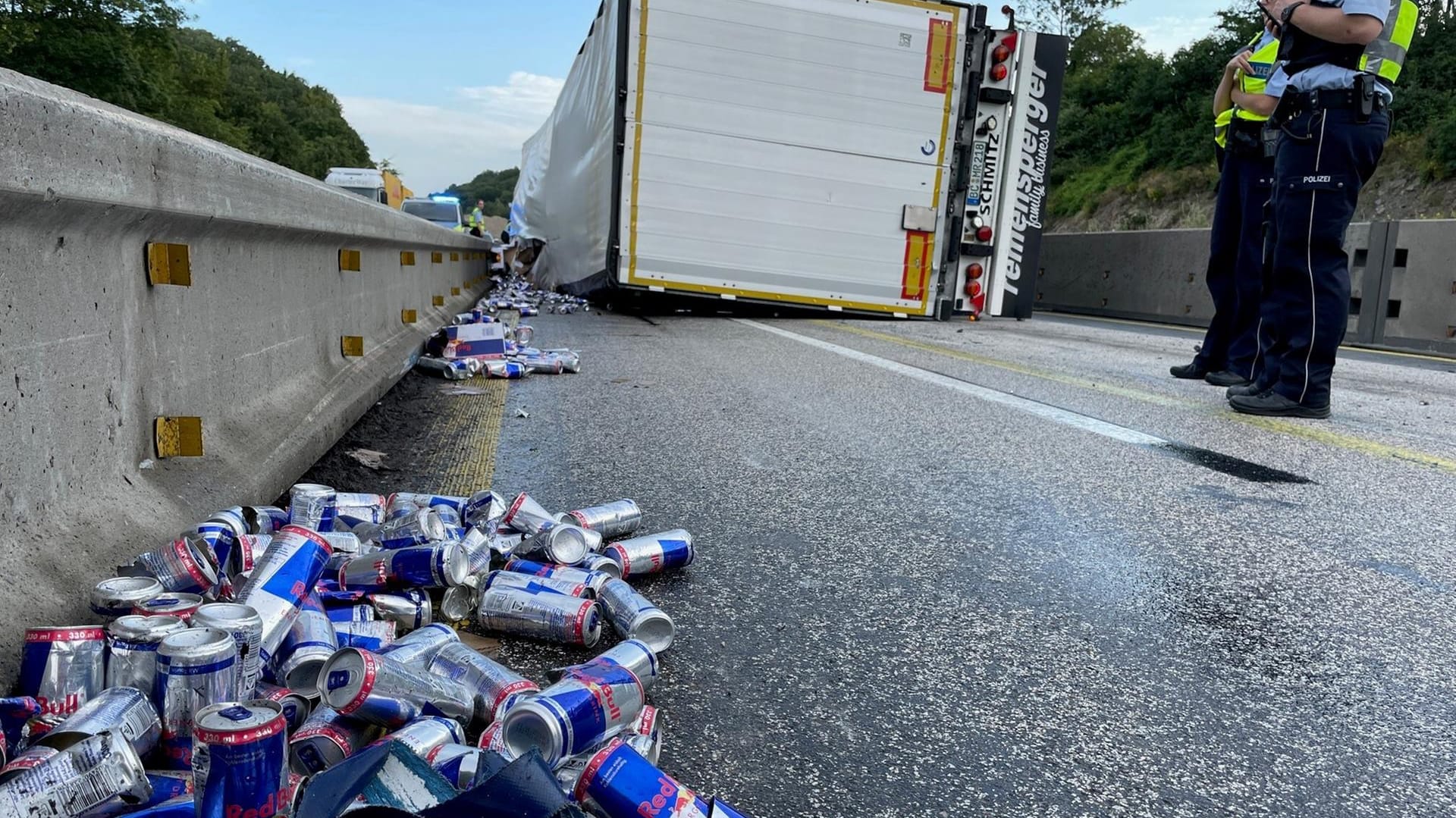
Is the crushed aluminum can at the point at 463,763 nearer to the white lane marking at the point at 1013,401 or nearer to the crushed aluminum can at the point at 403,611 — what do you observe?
the crushed aluminum can at the point at 403,611

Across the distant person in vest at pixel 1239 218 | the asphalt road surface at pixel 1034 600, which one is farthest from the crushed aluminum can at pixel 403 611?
the distant person in vest at pixel 1239 218

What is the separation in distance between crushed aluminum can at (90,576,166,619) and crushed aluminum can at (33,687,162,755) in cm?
21

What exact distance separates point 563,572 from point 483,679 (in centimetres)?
55

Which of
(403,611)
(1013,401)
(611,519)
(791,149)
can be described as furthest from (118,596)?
(791,149)

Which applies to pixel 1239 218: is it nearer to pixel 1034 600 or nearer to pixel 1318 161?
pixel 1318 161

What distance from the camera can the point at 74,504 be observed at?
1.89m

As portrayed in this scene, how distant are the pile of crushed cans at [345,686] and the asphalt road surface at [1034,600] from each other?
134 mm

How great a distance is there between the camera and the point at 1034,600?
7.77ft

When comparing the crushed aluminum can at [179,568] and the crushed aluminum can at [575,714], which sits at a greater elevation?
the crushed aluminum can at [179,568]

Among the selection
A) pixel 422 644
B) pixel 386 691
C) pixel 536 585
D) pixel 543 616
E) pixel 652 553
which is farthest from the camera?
pixel 652 553

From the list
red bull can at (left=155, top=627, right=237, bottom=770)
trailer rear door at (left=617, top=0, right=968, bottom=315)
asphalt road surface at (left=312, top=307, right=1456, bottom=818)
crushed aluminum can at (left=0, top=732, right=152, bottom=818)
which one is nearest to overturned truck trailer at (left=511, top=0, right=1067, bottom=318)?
trailer rear door at (left=617, top=0, right=968, bottom=315)

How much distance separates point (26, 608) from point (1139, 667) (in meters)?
1.92

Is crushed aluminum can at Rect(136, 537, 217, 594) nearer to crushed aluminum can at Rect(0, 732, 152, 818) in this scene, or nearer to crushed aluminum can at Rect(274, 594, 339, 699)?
crushed aluminum can at Rect(274, 594, 339, 699)

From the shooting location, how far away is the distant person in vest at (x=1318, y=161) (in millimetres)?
4770
